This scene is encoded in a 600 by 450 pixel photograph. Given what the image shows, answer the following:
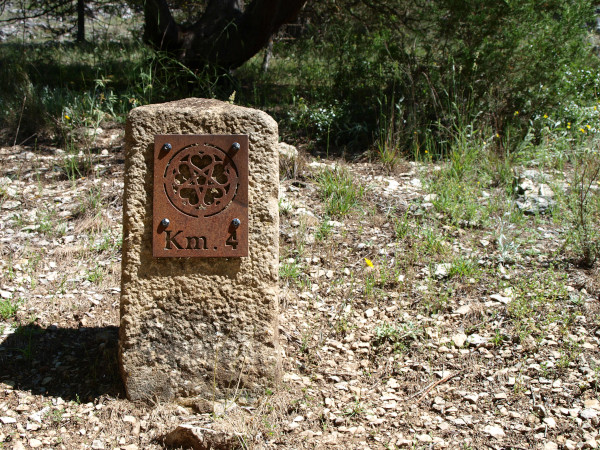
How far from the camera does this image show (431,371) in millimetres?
3000

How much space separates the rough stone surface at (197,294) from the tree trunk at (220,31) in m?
3.64

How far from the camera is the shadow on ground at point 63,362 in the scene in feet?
9.16

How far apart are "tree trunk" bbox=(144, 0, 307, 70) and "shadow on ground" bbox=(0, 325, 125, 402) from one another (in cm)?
363

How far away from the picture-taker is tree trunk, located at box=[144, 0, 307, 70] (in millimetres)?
6031

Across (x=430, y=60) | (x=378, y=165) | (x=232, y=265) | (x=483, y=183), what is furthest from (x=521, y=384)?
(x=430, y=60)

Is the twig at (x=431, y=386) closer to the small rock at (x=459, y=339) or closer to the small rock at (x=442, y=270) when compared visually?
the small rock at (x=459, y=339)

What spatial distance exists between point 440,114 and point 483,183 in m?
1.04

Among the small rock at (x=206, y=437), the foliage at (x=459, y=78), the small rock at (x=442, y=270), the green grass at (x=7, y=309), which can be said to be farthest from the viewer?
the foliage at (x=459, y=78)

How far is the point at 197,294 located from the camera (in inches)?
103

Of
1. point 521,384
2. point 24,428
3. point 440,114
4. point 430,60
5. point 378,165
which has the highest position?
point 430,60

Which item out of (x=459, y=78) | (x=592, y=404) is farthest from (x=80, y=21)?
(x=592, y=404)

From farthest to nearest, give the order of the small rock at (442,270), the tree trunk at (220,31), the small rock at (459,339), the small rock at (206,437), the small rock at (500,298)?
the tree trunk at (220,31) < the small rock at (442,270) < the small rock at (500,298) < the small rock at (459,339) < the small rock at (206,437)

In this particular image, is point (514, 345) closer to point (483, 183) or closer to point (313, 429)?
point (313, 429)

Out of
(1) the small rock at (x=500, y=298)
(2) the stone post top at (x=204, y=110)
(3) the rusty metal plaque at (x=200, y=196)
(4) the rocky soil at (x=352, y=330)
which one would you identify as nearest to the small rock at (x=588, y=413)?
(4) the rocky soil at (x=352, y=330)
